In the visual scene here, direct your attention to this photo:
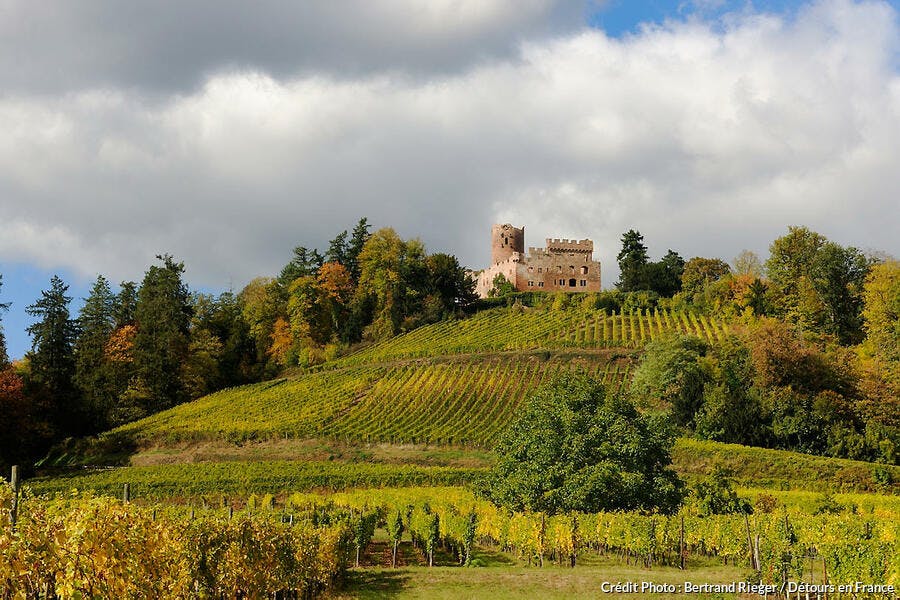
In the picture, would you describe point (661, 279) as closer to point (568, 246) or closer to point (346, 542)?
point (568, 246)

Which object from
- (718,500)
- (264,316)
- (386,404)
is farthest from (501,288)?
(718,500)

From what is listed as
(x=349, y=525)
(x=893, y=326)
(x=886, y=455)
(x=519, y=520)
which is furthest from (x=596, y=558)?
(x=893, y=326)

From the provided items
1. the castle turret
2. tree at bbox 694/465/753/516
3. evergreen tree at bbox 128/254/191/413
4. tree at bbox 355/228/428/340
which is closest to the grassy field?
tree at bbox 694/465/753/516

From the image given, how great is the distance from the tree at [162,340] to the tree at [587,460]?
49.2 metres

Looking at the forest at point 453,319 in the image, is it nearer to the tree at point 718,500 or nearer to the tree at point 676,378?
the tree at point 676,378

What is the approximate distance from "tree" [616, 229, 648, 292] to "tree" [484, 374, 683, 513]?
6573 centimetres

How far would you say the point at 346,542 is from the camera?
858 inches

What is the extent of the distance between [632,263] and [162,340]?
179 ft

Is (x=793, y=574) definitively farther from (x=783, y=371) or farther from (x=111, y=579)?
(x=783, y=371)

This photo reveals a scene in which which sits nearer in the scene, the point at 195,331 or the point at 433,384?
the point at 433,384

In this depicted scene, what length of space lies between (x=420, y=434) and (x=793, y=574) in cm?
3824

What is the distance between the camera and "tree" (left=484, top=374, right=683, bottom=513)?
2578 centimetres

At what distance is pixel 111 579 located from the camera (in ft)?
33.9

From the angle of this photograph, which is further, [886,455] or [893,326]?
[893,326]
